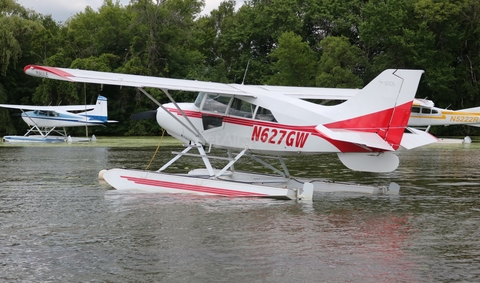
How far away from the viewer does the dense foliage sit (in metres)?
44.2

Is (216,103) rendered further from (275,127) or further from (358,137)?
(358,137)

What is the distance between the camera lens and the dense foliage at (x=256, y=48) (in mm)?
44156

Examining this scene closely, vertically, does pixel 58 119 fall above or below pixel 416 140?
below

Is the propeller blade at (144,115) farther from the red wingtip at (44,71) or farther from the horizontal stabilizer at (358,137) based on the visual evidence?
the horizontal stabilizer at (358,137)

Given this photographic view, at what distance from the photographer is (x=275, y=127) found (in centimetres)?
1098

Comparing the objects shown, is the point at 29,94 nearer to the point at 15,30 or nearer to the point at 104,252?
the point at 15,30

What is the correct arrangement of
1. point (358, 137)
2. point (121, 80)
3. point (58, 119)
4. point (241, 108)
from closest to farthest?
point (358, 137), point (121, 80), point (241, 108), point (58, 119)

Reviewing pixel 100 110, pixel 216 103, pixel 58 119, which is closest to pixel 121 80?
pixel 216 103

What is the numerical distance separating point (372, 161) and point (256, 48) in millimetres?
45164

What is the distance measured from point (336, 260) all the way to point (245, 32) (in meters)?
48.4

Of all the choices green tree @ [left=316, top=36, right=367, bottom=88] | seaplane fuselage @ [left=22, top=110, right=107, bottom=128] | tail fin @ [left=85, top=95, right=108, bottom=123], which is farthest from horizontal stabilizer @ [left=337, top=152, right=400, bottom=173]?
green tree @ [left=316, top=36, right=367, bottom=88]

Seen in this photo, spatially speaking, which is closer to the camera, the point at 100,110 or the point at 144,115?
the point at 144,115

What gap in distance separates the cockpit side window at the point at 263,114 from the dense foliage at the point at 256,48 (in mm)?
33010

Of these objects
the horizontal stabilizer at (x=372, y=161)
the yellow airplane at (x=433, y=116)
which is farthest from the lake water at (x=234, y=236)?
the yellow airplane at (x=433, y=116)
